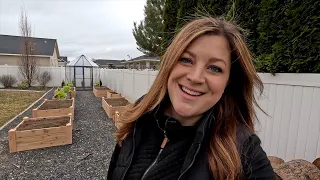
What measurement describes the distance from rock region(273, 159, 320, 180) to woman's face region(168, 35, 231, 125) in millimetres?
1900

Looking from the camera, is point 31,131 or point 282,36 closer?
point 282,36

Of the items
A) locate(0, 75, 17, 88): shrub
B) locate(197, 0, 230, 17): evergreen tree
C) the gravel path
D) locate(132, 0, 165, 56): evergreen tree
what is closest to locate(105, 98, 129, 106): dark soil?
the gravel path

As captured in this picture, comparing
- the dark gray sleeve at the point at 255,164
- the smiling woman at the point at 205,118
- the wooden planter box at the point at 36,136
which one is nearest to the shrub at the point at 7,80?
the wooden planter box at the point at 36,136

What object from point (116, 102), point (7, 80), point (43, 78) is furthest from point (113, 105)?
point (7, 80)

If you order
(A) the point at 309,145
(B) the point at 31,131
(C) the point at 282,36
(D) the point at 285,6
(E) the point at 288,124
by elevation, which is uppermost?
(D) the point at 285,6

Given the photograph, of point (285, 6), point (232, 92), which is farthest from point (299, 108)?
point (232, 92)

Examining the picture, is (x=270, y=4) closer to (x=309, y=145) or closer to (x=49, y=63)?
(x=309, y=145)

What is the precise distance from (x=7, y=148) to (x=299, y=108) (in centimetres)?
575

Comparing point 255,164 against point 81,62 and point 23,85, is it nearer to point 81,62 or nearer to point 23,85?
point 81,62

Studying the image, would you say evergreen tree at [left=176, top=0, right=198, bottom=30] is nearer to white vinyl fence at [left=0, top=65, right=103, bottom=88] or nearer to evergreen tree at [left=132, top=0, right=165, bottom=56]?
evergreen tree at [left=132, top=0, right=165, bottom=56]

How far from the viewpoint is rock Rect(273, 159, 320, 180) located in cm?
227

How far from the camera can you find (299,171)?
7.54 ft

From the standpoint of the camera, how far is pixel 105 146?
485 cm

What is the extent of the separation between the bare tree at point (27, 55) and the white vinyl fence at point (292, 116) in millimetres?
17820
